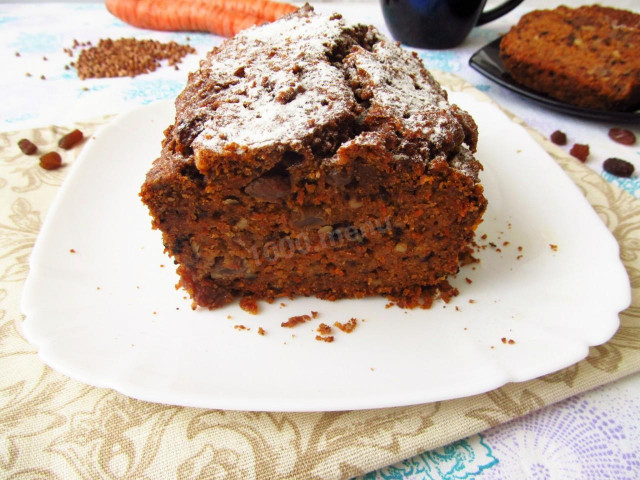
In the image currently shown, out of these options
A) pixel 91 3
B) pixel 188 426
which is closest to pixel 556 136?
pixel 188 426

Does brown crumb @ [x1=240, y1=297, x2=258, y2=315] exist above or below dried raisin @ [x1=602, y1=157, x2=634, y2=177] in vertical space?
below

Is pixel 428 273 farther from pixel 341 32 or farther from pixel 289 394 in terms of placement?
pixel 341 32

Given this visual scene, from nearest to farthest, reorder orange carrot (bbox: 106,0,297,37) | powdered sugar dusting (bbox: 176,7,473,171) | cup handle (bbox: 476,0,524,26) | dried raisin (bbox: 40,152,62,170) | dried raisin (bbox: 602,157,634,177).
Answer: powdered sugar dusting (bbox: 176,7,473,171)
dried raisin (bbox: 40,152,62,170)
dried raisin (bbox: 602,157,634,177)
cup handle (bbox: 476,0,524,26)
orange carrot (bbox: 106,0,297,37)

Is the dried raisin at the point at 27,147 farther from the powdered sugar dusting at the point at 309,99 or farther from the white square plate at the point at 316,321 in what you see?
the powdered sugar dusting at the point at 309,99

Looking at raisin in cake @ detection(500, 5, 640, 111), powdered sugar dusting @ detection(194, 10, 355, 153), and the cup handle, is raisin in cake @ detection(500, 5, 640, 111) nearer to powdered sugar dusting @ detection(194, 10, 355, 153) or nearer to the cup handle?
the cup handle

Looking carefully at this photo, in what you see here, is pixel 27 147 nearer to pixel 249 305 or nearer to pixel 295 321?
pixel 249 305

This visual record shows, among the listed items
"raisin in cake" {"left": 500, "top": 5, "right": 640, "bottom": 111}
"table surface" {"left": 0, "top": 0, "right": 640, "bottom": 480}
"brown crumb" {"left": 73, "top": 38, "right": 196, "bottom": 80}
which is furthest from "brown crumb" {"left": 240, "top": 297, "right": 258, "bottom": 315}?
"brown crumb" {"left": 73, "top": 38, "right": 196, "bottom": 80}

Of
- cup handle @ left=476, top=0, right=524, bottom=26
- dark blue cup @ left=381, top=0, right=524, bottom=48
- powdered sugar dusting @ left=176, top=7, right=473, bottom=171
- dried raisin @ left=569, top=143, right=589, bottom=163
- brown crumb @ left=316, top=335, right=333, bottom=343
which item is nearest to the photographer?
powdered sugar dusting @ left=176, top=7, right=473, bottom=171
